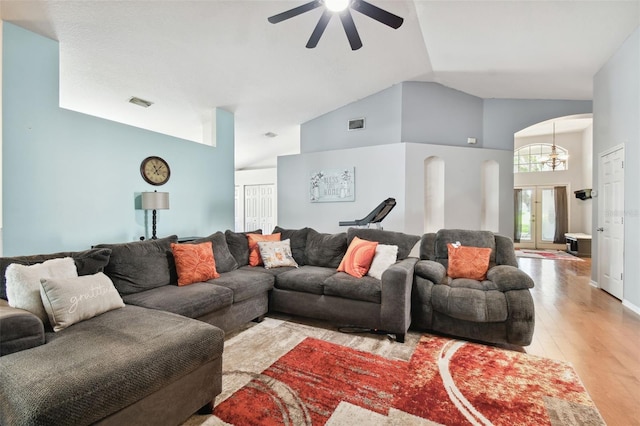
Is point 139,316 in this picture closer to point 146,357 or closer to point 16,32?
point 146,357

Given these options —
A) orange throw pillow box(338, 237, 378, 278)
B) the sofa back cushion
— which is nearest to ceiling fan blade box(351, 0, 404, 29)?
orange throw pillow box(338, 237, 378, 278)

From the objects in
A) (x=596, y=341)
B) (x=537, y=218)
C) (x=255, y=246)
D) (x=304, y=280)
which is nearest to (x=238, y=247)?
(x=255, y=246)

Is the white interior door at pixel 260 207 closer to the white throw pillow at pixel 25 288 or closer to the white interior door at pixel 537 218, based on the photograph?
the white throw pillow at pixel 25 288

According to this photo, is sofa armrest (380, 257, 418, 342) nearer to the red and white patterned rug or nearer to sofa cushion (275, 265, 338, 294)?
the red and white patterned rug

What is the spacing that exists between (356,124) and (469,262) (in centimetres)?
405

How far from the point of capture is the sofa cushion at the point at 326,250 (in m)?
3.65

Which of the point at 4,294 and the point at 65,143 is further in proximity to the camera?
the point at 65,143

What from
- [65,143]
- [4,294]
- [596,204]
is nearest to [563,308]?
[596,204]

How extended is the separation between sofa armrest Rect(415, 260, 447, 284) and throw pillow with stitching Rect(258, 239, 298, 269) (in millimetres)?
1443

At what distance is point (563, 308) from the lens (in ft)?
12.0

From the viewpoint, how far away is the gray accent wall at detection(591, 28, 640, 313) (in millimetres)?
3619

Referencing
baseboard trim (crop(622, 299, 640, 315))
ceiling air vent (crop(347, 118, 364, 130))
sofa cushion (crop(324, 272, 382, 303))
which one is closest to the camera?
sofa cushion (crop(324, 272, 382, 303))

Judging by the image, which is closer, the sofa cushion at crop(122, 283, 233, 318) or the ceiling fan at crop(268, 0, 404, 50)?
the sofa cushion at crop(122, 283, 233, 318)

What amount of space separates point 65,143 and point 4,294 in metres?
2.21
